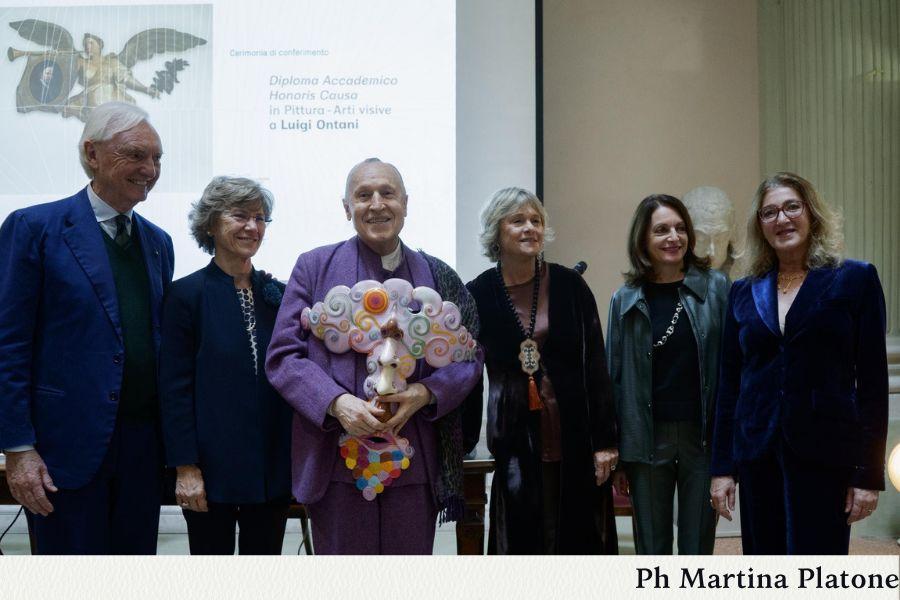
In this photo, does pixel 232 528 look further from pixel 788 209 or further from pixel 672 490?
pixel 788 209

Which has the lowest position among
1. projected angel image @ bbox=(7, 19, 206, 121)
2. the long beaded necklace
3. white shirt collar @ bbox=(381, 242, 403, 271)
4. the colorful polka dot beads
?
the colorful polka dot beads

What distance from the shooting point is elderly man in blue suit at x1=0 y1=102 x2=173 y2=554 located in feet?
6.56

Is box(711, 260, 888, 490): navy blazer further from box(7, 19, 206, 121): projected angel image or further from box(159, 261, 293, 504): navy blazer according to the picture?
box(7, 19, 206, 121): projected angel image

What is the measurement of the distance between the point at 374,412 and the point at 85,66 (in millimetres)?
2806

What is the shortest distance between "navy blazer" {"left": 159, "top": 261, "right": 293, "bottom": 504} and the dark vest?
69 millimetres

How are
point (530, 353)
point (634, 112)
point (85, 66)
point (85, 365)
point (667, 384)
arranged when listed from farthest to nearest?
1. point (634, 112)
2. point (85, 66)
3. point (667, 384)
4. point (530, 353)
5. point (85, 365)

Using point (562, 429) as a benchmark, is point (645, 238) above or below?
above

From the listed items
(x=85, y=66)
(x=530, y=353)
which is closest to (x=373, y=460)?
(x=530, y=353)

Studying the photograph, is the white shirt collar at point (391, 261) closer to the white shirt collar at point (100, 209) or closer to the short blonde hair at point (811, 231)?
the white shirt collar at point (100, 209)

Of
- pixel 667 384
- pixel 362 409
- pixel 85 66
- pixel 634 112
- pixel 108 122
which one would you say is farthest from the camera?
pixel 634 112

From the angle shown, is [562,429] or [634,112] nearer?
[562,429]

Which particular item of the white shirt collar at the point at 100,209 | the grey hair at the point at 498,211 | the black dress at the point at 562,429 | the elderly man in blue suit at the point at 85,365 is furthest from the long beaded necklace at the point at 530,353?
the white shirt collar at the point at 100,209

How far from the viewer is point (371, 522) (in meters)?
1.97

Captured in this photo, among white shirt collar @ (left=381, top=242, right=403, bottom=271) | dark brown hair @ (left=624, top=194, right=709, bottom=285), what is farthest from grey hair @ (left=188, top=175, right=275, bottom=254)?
dark brown hair @ (left=624, top=194, right=709, bottom=285)
